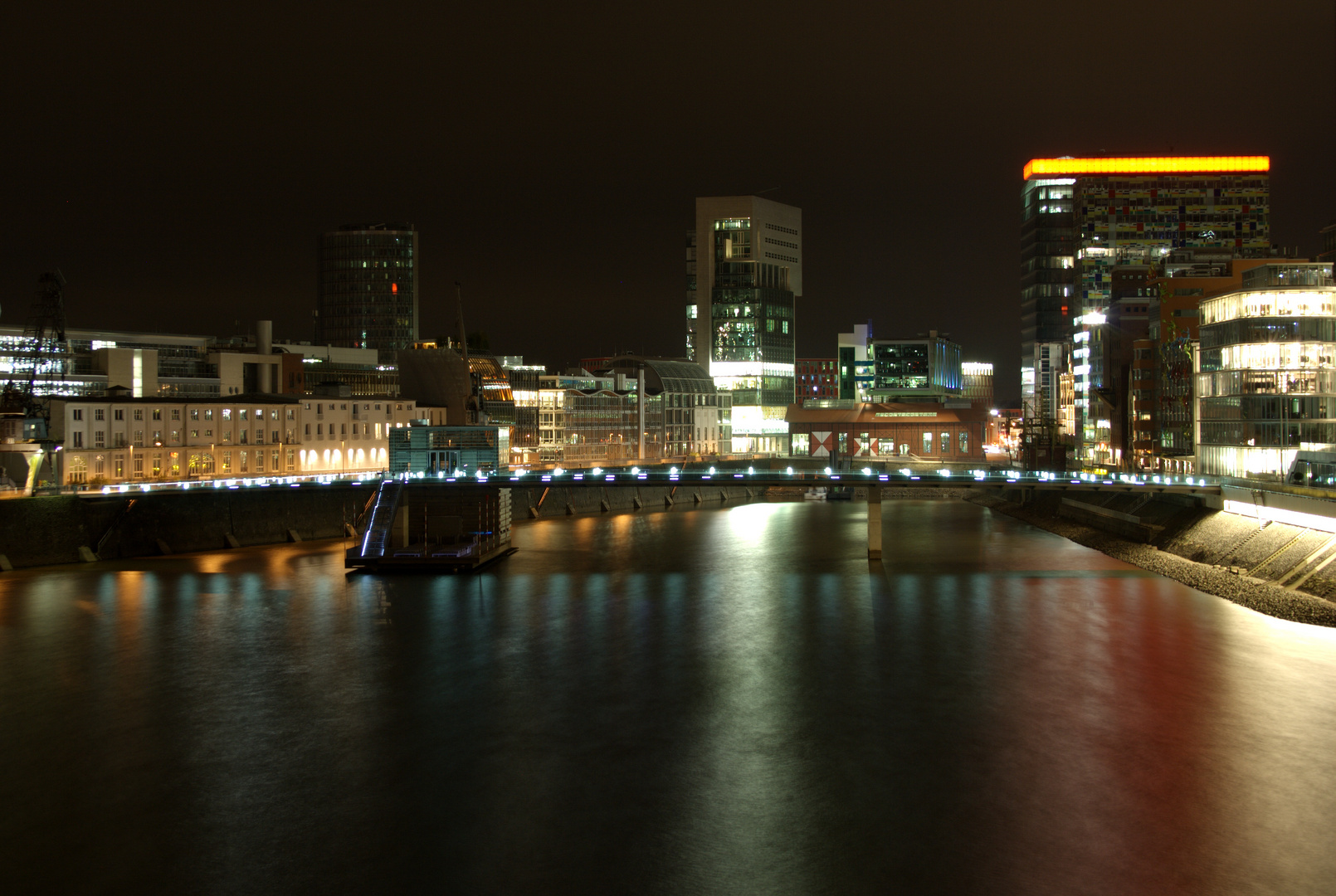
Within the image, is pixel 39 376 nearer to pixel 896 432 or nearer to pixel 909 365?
pixel 896 432

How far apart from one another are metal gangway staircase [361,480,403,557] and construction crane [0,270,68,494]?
49.0 ft

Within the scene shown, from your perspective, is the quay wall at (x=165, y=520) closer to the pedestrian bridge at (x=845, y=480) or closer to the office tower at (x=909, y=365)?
the pedestrian bridge at (x=845, y=480)

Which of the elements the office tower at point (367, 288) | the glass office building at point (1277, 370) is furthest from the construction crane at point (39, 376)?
the office tower at point (367, 288)

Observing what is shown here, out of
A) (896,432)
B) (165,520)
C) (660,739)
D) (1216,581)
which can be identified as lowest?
(660,739)

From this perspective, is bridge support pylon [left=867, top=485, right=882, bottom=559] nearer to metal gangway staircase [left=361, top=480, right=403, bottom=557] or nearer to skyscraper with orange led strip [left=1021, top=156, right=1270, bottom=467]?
metal gangway staircase [left=361, top=480, right=403, bottom=557]

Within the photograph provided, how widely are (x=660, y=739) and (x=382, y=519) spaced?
28.3 m

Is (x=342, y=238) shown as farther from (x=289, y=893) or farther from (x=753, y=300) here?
(x=289, y=893)

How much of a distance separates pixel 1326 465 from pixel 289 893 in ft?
138

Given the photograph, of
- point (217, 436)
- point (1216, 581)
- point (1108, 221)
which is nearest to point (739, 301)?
point (1108, 221)

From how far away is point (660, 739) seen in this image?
2406 centimetres

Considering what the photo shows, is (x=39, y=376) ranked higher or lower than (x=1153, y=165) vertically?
lower

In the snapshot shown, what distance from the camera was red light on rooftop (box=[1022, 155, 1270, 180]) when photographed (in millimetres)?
134875

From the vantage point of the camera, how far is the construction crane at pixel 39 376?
51594mm

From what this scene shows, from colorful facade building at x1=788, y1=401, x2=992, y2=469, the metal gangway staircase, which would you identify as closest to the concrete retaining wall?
the metal gangway staircase
